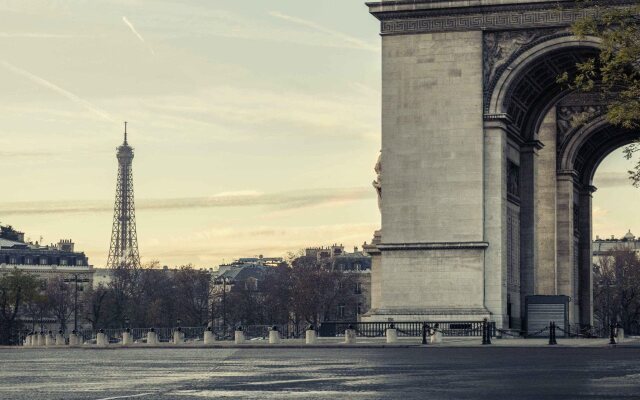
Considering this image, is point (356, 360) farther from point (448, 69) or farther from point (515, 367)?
point (448, 69)

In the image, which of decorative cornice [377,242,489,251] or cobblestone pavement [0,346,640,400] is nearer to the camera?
cobblestone pavement [0,346,640,400]

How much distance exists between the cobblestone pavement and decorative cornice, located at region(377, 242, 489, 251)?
19.3 meters

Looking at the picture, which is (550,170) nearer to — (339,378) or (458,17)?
(458,17)

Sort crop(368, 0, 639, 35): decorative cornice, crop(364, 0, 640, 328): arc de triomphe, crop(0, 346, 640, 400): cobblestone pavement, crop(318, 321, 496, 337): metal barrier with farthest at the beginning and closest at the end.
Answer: crop(368, 0, 639, 35): decorative cornice, crop(364, 0, 640, 328): arc de triomphe, crop(318, 321, 496, 337): metal barrier, crop(0, 346, 640, 400): cobblestone pavement

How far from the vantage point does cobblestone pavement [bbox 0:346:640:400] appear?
24.0m

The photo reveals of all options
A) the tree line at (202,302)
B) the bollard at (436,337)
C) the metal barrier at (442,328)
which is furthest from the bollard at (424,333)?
the tree line at (202,302)

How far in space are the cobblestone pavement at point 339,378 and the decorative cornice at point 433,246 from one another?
19.3 metres

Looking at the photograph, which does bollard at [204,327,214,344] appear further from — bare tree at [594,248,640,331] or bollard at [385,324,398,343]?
bare tree at [594,248,640,331]

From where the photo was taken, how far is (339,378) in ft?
94.1

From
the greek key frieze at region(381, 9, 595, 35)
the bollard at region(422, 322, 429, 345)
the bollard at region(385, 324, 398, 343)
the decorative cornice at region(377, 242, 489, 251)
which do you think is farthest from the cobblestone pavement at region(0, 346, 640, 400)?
the greek key frieze at region(381, 9, 595, 35)

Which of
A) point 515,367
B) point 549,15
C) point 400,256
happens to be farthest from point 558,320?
point 515,367

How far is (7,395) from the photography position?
957 inches

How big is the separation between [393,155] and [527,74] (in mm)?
6848

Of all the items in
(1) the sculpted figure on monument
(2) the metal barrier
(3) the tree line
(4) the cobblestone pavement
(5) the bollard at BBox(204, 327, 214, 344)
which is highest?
(1) the sculpted figure on monument
